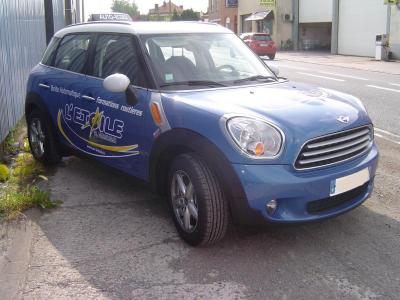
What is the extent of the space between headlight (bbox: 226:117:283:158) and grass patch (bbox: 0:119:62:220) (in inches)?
82.3

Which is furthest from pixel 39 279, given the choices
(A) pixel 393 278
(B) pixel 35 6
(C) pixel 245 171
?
(B) pixel 35 6

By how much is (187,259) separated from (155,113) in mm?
1148

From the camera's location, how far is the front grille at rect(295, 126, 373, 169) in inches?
140

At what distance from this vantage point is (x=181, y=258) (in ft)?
12.2

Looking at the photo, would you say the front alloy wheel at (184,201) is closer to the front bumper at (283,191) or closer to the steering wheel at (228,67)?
the front bumper at (283,191)

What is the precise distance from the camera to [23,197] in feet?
15.5

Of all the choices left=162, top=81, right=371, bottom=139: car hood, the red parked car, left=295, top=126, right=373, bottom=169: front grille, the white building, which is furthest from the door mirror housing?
the red parked car

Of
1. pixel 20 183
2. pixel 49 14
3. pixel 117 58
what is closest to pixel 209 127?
pixel 117 58

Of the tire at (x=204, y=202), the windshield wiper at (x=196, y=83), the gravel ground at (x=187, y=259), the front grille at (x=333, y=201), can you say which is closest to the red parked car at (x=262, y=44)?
the gravel ground at (x=187, y=259)

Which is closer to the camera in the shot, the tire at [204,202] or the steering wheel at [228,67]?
the tire at [204,202]

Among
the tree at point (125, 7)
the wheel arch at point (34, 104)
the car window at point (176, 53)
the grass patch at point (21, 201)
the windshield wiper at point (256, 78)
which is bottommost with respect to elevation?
the grass patch at point (21, 201)

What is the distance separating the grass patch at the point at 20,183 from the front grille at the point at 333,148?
2423 mm

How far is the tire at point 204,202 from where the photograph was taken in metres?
3.58

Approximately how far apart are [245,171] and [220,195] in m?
0.28
